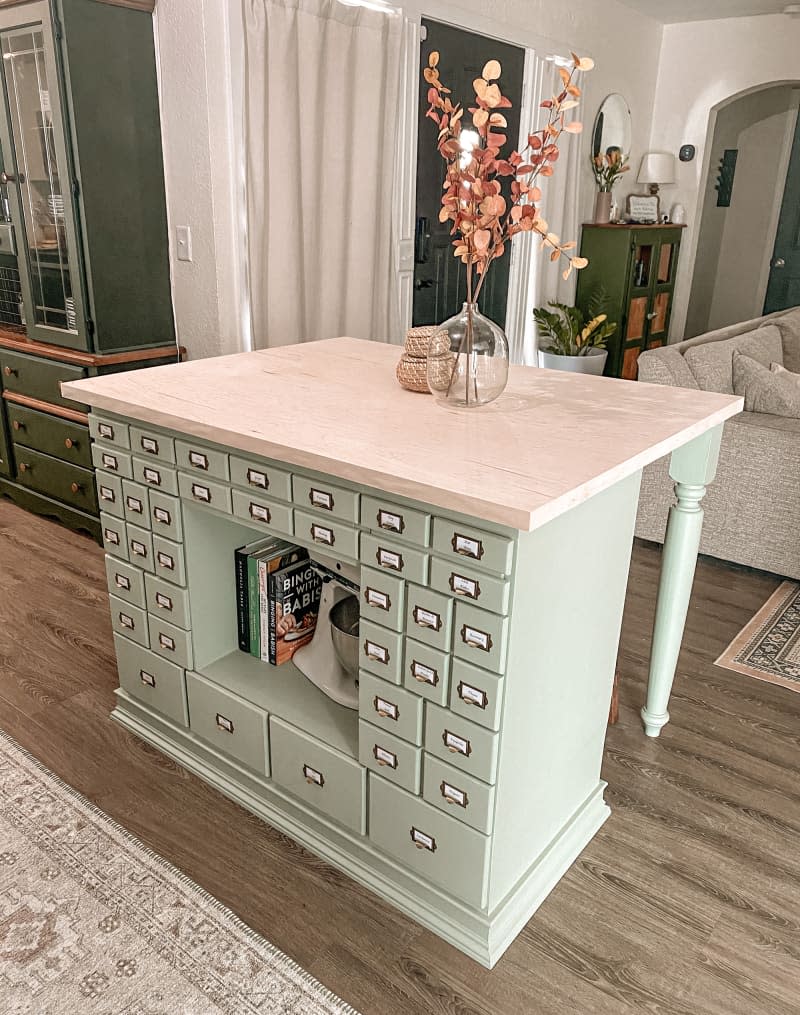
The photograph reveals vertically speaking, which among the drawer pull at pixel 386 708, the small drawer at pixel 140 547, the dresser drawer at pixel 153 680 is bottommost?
the dresser drawer at pixel 153 680

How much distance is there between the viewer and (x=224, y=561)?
2.05 meters

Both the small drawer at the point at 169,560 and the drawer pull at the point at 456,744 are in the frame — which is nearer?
the drawer pull at the point at 456,744

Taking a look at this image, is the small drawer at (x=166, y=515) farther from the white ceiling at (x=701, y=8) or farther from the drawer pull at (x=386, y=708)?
the white ceiling at (x=701, y=8)

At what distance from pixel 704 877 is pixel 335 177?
9.78ft

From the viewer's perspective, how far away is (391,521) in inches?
56.2

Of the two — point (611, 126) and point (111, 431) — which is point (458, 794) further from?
point (611, 126)

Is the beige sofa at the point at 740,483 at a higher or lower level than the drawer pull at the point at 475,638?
lower

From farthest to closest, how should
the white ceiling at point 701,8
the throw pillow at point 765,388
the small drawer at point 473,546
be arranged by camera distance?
the white ceiling at point 701,8
the throw pillow at point 765,388
the small drawer at point 473,546

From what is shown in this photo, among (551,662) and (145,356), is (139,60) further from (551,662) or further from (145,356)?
(551,662)

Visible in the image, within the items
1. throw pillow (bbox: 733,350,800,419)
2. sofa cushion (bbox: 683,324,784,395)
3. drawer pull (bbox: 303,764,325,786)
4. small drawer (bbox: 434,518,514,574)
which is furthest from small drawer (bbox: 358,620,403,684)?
throw pillow (bbox: 733,350,800,419)

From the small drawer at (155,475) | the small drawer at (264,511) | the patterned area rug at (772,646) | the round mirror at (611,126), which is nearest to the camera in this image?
Answer: the small drawer at (264,511)

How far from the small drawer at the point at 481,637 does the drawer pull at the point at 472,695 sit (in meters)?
0.05

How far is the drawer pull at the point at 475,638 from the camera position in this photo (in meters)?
1.37

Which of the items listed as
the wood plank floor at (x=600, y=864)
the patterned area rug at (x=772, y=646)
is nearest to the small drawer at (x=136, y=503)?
the wood plank floor at (x=600, y=864)
